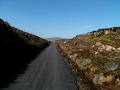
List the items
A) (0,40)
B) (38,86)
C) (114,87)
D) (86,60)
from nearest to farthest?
(114,87), (38,86), (86,60), (0,40)

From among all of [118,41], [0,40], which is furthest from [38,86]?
[118,41]

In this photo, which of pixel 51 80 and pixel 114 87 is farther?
pixel 51 80

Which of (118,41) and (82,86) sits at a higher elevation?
(118,41)

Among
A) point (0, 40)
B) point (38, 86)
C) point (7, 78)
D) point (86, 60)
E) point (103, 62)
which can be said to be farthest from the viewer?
point (0, 40)

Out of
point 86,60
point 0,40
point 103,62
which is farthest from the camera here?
point 0,40

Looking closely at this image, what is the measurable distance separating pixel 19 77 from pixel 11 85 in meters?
3.28

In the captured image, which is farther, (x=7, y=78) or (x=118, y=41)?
(x=118, y=41)

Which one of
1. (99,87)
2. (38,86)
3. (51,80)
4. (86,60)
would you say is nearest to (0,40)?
(86,60)

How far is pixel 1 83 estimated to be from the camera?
59.2 feet

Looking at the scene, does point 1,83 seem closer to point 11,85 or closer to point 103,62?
point 11,85

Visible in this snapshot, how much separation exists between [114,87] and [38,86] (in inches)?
213

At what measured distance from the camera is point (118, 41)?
3619 cm

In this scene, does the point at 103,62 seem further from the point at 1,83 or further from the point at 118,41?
the point at 118,41

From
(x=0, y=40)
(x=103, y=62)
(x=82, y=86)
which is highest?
(x=0, y=40)
